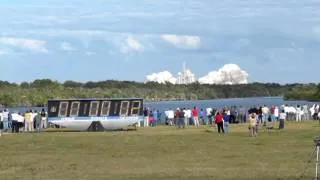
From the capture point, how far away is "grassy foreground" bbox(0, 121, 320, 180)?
23539mm

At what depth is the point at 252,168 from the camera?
82.2 ft

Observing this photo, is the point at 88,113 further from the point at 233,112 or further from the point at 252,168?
the point at 252,168

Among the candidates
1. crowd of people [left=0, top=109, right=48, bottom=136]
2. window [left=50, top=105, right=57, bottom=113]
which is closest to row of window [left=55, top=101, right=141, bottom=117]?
window [left=50, top=105, right=57, bottom=113]

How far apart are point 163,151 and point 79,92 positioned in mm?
127532

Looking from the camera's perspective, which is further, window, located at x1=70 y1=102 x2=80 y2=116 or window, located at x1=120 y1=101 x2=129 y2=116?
window, located at x1=120 y1=101 x2=129 y2=116

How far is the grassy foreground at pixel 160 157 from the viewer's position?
23.5 m

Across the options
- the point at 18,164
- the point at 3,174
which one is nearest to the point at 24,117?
the point at 18,164

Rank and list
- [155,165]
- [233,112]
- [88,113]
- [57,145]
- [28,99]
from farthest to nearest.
→ [28,99] < [233,112] < [88,113] < [57,145] < [155,165]

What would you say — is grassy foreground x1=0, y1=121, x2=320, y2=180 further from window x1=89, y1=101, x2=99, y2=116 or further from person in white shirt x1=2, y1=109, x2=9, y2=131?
person in white shirt x1=2, y1=109, x2=9, y2=131

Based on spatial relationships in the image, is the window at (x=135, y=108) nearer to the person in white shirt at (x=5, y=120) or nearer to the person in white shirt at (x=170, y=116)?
the person in white shirt at (x=170, y=116)

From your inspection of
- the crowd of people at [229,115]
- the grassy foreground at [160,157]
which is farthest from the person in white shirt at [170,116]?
the grassy foreground at [160,157]

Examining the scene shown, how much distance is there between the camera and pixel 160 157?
100ft

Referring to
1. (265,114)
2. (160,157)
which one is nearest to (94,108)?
(265,114)

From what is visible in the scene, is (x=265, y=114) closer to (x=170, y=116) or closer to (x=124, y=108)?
(x=170, y=116)
